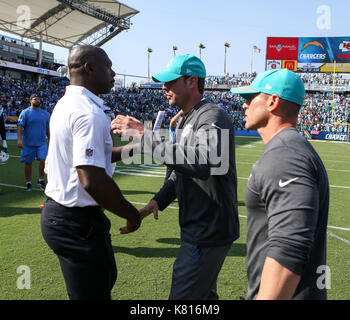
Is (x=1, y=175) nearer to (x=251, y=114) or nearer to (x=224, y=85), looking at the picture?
(x=251, y=114)

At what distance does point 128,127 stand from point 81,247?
741mm

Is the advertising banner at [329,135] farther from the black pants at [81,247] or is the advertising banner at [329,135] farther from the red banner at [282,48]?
the black pants at [81,247]

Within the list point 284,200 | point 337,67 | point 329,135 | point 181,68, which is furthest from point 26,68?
point 284,200

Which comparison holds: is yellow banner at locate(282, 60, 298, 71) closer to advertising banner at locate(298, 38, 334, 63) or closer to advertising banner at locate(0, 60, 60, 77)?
advertising banner at locate(298, 38, 334, 63)

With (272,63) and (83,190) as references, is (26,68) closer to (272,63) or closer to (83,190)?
(272,63)

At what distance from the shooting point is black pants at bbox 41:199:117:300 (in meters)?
1.96

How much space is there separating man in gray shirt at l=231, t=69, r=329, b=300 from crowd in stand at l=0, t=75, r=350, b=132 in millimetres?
31600

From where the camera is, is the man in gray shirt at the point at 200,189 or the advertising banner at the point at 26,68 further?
the advertising banner at the point at 26,68

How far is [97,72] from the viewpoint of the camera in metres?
2.06

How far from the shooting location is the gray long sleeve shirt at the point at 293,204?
1301mm

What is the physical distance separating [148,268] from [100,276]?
2.03 meters

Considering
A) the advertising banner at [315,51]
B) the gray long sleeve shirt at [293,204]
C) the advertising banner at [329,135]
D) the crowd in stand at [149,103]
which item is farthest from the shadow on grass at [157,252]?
the advertising banner at [315,51]
